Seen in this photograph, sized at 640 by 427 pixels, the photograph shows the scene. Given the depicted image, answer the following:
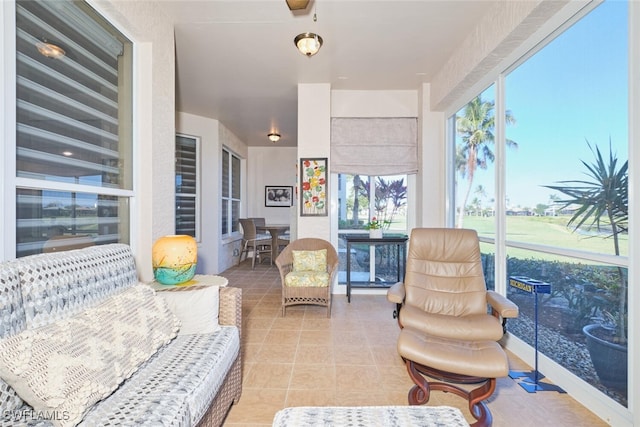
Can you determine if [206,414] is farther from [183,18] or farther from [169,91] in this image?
[183,18]

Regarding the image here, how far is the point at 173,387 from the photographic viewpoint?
1066mm

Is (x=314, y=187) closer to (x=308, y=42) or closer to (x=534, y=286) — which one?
(x=308, y=42)

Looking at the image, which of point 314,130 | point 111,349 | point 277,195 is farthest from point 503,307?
point 277,195

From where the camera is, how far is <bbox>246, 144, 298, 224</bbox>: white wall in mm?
7069

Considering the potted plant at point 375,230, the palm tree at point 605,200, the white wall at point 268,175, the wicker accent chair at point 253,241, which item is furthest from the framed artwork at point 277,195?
the palm tree at point 605,200

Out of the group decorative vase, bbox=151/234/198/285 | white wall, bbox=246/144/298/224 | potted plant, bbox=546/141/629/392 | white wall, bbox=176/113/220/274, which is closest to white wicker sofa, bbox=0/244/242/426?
decorative vase, bbox=151/234/198/285

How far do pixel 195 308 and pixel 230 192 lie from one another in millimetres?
4842

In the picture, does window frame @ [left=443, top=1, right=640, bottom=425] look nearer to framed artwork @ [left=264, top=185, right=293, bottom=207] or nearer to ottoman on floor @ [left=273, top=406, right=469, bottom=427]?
ottoman on floor @ [left=273, top=406, right=469, bottom=427]

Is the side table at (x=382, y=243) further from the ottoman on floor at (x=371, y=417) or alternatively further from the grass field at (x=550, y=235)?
the ottoman on floor at (x=371, y=417)

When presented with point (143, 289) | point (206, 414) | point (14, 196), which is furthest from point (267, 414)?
point (14, 196)

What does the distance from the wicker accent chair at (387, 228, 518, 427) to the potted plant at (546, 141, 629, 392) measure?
51cm

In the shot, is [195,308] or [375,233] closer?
[195,308]

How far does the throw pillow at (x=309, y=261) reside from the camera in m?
3.32

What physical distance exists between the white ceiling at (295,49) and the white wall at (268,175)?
8.99 ft
